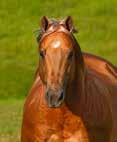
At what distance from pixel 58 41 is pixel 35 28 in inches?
1478

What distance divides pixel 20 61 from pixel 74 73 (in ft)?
103

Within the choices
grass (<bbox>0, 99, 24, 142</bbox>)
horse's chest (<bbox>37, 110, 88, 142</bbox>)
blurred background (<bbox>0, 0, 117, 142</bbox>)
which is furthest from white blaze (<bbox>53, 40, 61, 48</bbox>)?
blurred background (<bbox>0, 0, 117, 142</bbox>)

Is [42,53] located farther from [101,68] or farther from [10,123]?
[10,123]

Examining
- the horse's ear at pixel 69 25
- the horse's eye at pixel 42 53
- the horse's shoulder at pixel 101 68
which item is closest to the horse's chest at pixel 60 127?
the horse's eye at pixel 42 53

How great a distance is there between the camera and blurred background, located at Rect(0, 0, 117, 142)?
38.0m

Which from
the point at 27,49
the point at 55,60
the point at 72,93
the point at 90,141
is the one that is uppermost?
the point at 55,60

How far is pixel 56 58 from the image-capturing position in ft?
25.3

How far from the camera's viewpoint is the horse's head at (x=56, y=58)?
754 cm

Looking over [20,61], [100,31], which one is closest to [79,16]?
[100,31]

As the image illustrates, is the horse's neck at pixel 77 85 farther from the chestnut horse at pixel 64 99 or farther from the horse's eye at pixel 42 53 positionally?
the horse's eye at pixel 42 53

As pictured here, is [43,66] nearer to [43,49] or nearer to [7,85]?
[43,49]

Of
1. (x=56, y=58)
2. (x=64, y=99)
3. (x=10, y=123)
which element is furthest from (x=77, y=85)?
(x=10, y=123)

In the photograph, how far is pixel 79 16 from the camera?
47.7 meters

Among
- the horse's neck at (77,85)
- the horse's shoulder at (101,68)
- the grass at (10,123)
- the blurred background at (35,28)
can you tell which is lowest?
the blurred background at (35,28)
